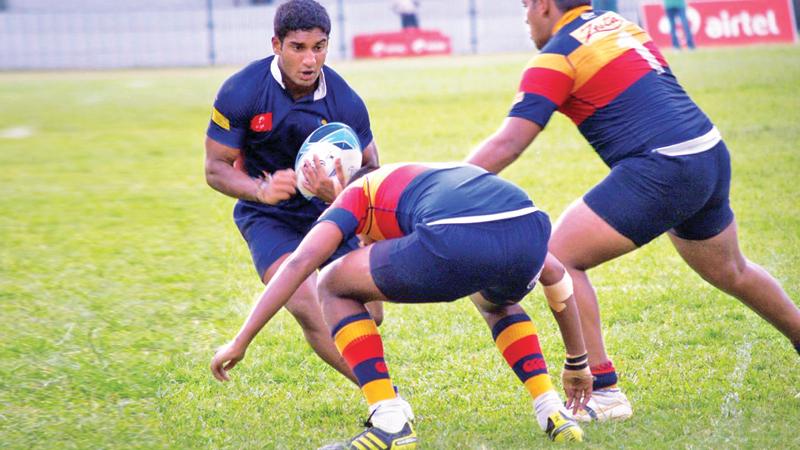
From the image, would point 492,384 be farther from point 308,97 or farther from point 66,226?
point 66,226

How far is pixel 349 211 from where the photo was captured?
4469mm

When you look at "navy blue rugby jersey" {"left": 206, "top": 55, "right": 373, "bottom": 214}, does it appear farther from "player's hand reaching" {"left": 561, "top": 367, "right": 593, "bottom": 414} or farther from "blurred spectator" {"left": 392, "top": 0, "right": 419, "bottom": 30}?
"blurred spectator" {"left": 392, "top": 0, "right": 419, "bottom": 30}

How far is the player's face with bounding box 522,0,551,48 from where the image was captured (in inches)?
199

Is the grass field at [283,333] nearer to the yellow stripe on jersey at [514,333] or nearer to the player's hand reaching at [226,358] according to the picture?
the yellow stripe on jersey at [514,333]

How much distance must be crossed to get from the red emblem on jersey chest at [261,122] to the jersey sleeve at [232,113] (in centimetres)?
3

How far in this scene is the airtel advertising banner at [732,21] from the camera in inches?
1081

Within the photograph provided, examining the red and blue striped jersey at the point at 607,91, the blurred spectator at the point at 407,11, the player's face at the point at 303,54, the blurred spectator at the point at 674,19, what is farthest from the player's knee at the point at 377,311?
the blurred spectator at the point at 407,11

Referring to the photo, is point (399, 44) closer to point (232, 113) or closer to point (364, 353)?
point (232, 113)

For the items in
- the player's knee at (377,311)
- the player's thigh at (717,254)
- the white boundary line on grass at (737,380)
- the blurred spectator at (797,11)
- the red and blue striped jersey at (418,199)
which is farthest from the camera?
the blurred spectator at (797,11)

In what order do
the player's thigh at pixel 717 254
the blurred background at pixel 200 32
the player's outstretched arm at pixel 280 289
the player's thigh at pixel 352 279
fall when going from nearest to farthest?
the player's outstretched arm at pixel 280 289, the player's thigh at pixel 352 279, the player's thigh at pixel 717 254, the blurred background at pixel 200 32

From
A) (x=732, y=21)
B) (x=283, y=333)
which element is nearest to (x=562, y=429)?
(x=283, y=333)

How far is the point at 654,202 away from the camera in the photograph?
16.0ft

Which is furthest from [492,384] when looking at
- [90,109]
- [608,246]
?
[90,109]

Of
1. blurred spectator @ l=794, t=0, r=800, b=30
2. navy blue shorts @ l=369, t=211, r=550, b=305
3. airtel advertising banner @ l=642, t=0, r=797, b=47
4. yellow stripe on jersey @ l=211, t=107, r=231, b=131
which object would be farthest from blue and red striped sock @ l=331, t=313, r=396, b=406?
blurred spectator @ l=794, t=0, r=800, b=30
